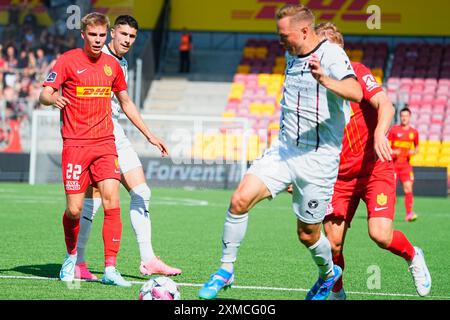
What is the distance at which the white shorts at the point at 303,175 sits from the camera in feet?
21.4

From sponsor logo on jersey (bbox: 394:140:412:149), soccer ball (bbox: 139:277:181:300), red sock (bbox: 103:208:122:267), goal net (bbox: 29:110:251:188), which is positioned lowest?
goal net (bbox: 29:110:251:188)

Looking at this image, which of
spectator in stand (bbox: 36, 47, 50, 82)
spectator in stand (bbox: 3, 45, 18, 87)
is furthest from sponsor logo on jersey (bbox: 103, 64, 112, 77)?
spectator in stand (bbox: 36, 47, 50, 82)

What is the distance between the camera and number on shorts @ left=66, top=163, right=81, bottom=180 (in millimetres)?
7668

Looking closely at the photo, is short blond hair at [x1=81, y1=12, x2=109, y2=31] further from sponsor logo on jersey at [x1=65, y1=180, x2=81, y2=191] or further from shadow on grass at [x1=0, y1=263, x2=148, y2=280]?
shadow on grass at [x1=0, y1=263, x2=148, y2=280]

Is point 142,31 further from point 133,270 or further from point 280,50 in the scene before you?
point 133,270

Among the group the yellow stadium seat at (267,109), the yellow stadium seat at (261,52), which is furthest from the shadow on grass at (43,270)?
the yellow stadium seat at (261,52)

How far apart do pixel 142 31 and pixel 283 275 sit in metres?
24.0

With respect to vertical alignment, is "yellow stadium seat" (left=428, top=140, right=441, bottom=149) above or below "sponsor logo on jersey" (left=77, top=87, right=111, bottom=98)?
below

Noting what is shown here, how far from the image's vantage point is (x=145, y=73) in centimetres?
2947

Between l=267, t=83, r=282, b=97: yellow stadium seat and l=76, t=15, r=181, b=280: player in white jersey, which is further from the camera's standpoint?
l=267, t=83, r=282, b=97: yellow stadium seat

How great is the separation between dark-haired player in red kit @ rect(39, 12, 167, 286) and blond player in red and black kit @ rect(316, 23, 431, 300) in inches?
69.6

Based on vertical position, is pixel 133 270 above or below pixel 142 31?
below

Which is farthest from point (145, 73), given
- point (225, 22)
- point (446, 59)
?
point (446, 59)

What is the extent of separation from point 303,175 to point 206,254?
Answer: 3.89m
